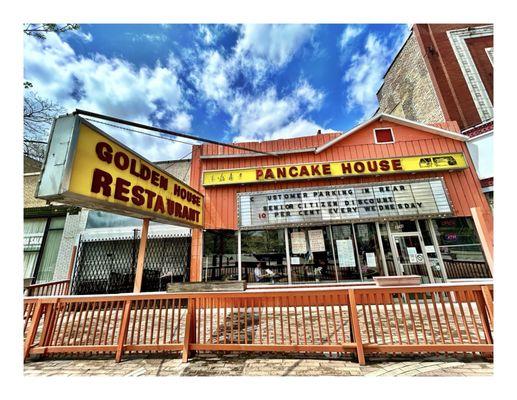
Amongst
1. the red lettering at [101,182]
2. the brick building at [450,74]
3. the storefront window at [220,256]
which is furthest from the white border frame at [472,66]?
the red lettering at [101,182]

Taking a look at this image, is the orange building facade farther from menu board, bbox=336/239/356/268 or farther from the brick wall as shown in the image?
the brick wall

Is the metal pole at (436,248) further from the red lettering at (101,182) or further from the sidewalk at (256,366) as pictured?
the red lettering at (101,182)

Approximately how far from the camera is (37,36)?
6730 mm

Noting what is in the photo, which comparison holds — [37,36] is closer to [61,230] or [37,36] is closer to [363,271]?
[61,230]

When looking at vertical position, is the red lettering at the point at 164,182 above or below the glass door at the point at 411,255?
above

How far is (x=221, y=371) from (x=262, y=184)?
7010 mm

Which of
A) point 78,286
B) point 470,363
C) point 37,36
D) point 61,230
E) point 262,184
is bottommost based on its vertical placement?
point 470,363

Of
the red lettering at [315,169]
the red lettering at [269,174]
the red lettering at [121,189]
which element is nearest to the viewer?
the red lettering at [121,189]

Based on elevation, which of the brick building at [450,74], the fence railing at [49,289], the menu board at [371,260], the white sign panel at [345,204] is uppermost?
the brick building at [450,74]

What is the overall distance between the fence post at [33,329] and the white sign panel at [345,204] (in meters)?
6.09

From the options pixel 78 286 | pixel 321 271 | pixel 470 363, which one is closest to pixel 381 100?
pixel 321 271

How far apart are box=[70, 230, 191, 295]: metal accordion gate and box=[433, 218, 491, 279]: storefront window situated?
1062 cm

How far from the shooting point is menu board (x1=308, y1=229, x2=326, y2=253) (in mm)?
8812

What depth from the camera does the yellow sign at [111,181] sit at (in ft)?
12.2
